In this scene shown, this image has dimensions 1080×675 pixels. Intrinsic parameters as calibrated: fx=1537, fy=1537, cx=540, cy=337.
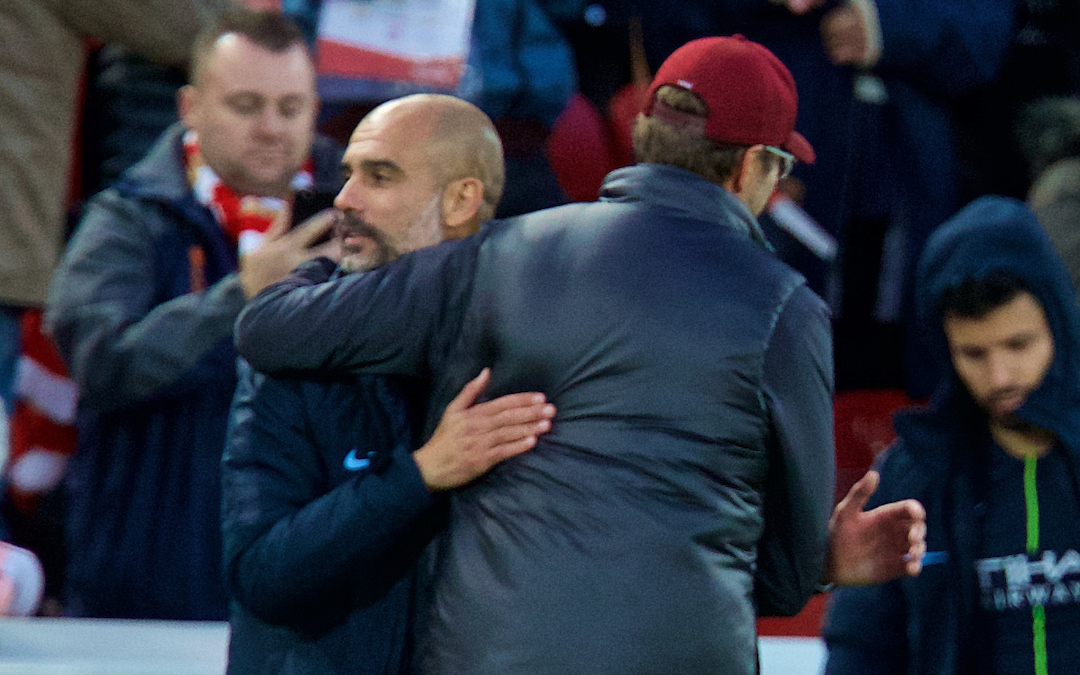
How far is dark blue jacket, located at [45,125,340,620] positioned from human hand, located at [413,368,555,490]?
1.18m

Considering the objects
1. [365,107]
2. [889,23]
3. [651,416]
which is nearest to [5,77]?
[365,107]

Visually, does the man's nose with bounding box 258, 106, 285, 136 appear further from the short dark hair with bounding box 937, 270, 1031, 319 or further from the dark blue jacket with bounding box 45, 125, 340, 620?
the short dark hair with bounding box 937, 270, 1031, 319

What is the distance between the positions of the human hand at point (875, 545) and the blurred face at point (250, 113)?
1787mm

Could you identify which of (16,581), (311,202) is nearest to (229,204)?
(311,202)

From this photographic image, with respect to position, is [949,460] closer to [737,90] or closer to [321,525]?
[737,90]

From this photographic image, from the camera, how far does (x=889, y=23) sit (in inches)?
167

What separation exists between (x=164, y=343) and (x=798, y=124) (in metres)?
1.84

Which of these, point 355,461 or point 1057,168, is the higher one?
point 1057,168

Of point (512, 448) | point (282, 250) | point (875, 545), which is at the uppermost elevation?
point (282, 250)

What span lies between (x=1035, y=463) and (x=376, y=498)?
66.4 inches

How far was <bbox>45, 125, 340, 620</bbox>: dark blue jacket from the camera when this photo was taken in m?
3.33

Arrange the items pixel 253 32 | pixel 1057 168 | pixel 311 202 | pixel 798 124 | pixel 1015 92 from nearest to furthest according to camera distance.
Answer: pixel 311 202
pixel 253 32
pixel 798 124
pixel 1057 168
pixel 1015 92

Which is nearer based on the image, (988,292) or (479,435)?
(479,435)

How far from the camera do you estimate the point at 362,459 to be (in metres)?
2.38
